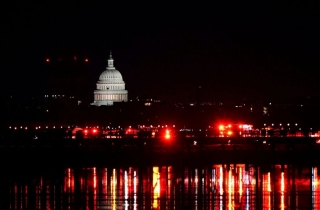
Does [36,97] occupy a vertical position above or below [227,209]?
above

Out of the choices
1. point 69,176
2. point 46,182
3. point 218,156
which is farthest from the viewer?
point 218,156

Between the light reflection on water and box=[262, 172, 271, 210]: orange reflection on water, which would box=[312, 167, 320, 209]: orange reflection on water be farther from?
box=[262, 172, 271, 210]: orange reflection on water

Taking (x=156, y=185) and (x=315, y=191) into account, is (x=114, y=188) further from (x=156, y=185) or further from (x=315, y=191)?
(x=315, y=191)

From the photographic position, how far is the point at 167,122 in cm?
19238

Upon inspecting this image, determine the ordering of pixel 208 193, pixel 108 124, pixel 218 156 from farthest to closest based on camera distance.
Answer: pixel 108 124 → pixel 218 156 → pixel 208 193

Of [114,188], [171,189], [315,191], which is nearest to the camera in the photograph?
[315,191]

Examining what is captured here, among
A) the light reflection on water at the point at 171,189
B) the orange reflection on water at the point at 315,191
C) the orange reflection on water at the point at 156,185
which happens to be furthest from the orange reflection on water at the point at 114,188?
the orange reflection on water at the point at 315,191

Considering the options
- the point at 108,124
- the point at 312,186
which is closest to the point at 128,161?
the point at 312,186

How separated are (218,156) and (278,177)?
54.8ft

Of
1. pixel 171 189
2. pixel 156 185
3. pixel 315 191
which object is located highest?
pixel 156 185

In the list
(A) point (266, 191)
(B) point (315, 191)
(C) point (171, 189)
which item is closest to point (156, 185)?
(C) point (171, 189)

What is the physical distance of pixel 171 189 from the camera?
6169 centimetres

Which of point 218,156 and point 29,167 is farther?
point 218,156

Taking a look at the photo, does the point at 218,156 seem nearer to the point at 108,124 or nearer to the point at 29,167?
the point at 29,167
